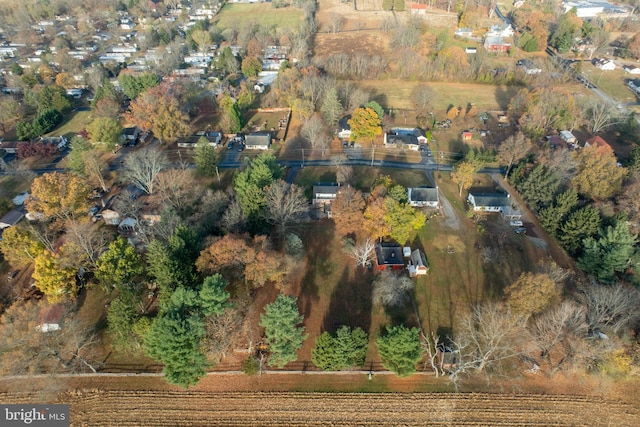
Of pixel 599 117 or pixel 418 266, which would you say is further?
pixel 599 117

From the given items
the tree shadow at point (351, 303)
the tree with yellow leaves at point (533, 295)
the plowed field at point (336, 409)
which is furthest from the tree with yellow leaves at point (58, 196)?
the tree with yellow leaves at point (533, 295)

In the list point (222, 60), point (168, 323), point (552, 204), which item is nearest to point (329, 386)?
point (168, 323)

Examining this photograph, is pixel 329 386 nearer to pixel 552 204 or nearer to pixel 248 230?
pixel 248 230

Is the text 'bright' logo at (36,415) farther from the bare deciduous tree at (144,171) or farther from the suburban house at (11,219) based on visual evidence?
the bare deciduous tree at (144,171)

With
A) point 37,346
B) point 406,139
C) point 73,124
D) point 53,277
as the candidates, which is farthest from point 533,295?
point 73,124

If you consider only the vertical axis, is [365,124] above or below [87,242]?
below

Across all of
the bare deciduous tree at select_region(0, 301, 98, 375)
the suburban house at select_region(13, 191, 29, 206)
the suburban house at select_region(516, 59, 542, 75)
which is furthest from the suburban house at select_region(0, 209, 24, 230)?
the suburban house at select_region(516, 59, 542, 75)

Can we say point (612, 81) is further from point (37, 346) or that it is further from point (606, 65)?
point (37, 346)
